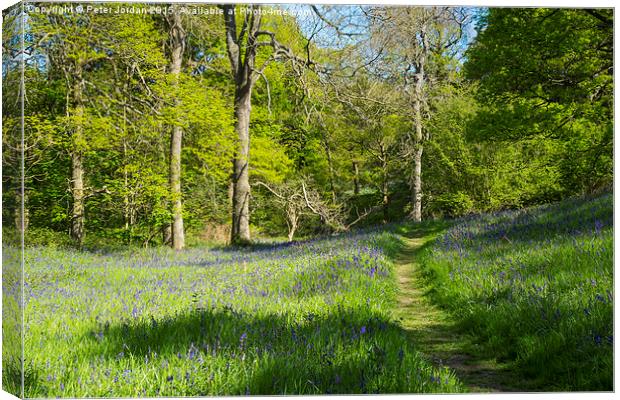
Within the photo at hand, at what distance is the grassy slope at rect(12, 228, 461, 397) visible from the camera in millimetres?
3770

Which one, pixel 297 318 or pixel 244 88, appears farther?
pixel 244 88

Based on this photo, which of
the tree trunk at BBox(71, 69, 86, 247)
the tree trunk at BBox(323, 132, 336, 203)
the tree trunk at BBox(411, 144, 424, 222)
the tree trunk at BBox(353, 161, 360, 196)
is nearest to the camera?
the tree trunk at BBox(71, 69, 86, 247)

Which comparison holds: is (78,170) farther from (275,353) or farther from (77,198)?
(275,353)

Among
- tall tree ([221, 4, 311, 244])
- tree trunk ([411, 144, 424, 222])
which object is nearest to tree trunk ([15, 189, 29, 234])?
tall tree ([221, 4, 311, 244])

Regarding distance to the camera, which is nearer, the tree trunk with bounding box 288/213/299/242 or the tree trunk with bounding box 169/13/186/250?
the tree trunk with bounding box 169/13/186/250

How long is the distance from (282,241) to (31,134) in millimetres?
5486

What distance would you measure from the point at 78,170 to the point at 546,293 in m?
5.62

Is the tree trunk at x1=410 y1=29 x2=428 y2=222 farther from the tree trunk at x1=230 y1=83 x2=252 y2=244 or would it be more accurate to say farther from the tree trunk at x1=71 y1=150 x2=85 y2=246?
the tree trunk at x1=71 y1=150 x2=85 y2=246

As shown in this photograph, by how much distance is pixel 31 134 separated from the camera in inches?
212

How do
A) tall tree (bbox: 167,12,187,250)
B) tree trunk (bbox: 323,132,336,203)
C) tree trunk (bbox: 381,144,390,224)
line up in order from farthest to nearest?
tree trunk (bbox: 381,144,390,224), tree trunk (bbox: 323,132,336,203), tall tree (bbox: 167,12,187,250)

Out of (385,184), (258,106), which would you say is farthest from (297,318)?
(385,184)

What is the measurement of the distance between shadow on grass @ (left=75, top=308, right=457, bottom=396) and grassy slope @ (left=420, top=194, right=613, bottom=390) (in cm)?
117

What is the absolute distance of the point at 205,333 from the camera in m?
4.40

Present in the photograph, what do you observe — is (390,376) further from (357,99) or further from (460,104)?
(460,104)
